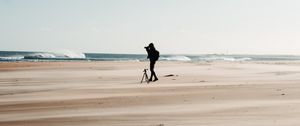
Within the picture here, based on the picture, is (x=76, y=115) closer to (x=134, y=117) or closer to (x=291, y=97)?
(x=134, y=117)

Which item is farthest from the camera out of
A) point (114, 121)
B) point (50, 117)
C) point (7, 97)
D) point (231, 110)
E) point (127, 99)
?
point (7, 97)

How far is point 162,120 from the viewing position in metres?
8.68

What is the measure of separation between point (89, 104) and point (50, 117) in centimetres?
231

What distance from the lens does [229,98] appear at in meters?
12.7

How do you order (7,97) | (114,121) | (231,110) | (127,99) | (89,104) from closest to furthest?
(114,121) → (231,110) → (89,104) → (127,99) → (7,97)

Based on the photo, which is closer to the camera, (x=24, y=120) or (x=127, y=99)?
(x=24, y=120)

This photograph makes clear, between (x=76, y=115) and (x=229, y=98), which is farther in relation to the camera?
(x=229, y=98)

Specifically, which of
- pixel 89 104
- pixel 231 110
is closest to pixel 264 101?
pixel 231 110

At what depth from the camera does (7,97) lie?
1348 cm

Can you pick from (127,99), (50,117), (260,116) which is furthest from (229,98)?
(50,117)

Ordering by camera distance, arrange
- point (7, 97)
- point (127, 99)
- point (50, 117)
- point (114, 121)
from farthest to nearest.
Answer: point (7, 97) < point (127, 99) < point (50, 117) < point (114, 121)

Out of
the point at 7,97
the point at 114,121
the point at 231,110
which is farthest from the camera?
the point at 7,97

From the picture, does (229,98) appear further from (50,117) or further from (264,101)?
(50,117)

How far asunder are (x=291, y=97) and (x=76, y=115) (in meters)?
6.14
